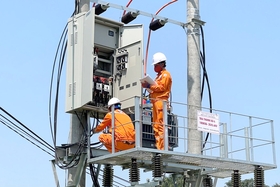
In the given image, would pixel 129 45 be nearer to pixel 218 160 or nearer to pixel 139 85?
pixel 139 85

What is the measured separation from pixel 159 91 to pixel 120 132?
46.9 inches

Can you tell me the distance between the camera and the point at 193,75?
52.7 ft

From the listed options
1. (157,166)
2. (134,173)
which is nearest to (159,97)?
(157,166)

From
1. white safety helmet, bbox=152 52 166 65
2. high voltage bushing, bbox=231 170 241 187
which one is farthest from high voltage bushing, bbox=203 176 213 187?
white safety helmet, bbox=152 52 166 65

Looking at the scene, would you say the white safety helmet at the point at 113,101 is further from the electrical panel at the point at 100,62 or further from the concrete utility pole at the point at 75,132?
the concrete utility pole at the point at 75,132

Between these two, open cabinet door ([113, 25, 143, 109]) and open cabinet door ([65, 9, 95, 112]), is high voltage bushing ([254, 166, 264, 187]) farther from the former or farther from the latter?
open cabinet door ([65, 9, 95, 112])

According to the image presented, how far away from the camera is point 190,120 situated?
15539 mm

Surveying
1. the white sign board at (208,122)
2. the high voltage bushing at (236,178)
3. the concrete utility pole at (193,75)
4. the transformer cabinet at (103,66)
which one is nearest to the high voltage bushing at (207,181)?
the high voltage bushing at (236,178)

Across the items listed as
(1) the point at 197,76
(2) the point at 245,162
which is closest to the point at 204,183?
(2) the point at 245,162

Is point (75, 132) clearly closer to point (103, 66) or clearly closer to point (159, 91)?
point (103, 66)

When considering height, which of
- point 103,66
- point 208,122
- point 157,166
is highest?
point 103,66

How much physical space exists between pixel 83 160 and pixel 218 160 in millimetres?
3009

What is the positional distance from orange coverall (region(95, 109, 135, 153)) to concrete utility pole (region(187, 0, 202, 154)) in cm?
161

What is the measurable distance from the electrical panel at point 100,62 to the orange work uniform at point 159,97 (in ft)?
3.78
